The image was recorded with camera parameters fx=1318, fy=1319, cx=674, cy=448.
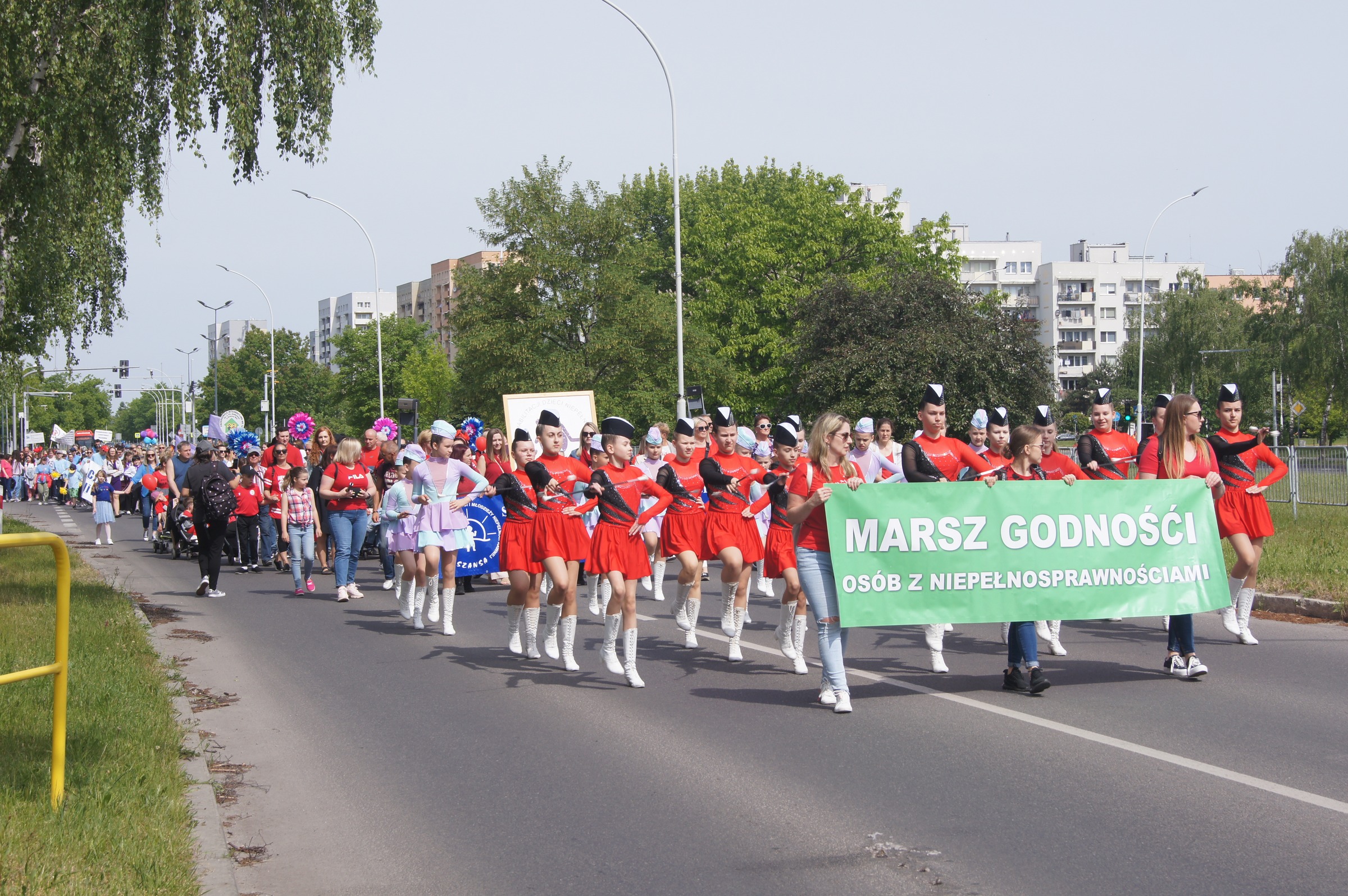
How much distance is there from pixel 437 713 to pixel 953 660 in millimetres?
4197

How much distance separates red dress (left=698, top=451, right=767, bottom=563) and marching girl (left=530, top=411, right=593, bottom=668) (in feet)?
3.87

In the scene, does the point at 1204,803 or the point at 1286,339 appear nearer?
the point at 1204,803

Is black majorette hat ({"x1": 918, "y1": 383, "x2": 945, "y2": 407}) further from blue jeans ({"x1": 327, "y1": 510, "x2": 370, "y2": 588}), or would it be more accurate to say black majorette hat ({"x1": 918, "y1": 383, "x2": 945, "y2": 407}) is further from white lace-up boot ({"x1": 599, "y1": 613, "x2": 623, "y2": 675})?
blue jeans ({"x1": 327, "y1": 510, "x2": 370, "y2": 588})

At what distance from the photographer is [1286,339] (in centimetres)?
7294

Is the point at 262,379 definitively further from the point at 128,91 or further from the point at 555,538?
the point at 555,538

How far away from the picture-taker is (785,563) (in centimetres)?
1048

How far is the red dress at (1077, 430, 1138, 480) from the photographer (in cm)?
1198

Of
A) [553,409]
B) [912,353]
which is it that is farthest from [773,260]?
[553,409]

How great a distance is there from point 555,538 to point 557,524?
0.11m

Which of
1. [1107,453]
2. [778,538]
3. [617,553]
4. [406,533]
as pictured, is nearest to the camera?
[617,553]

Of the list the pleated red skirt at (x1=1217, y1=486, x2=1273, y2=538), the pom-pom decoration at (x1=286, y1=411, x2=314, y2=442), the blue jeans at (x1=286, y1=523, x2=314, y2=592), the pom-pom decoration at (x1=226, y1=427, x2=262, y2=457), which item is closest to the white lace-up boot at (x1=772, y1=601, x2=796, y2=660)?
the pleated red skirt at (x1=1217, y1=486, x2=1273, y2=538)

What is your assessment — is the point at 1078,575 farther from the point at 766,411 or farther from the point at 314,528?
the point at 766,411

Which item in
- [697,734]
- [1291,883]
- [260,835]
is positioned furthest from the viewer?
[697,734]

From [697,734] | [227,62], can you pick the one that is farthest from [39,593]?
[697,734]
